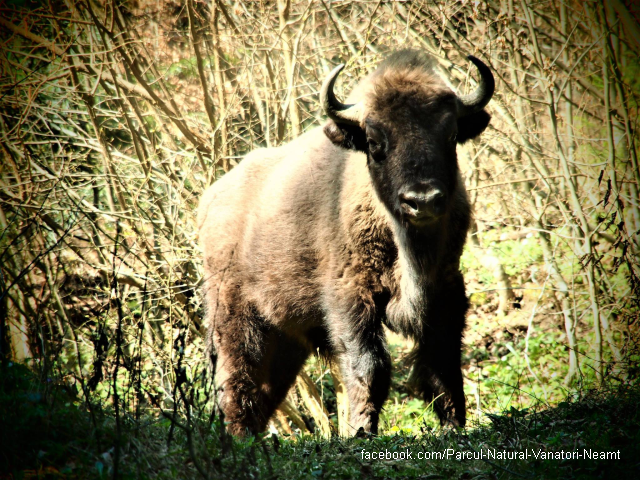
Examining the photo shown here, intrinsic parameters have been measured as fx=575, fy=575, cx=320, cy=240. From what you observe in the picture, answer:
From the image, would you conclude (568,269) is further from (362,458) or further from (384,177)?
(362,458)

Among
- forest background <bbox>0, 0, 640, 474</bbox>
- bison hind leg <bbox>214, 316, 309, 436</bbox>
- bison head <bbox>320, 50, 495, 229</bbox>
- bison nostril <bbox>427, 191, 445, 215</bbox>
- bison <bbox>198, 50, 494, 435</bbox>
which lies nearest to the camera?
bison nostril <bbox>427, 191, 445, 215</bbox>

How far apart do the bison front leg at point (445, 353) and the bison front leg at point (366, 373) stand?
1.29ft

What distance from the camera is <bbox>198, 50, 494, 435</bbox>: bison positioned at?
4.70m

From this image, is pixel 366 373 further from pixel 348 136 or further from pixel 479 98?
pixel 479 98

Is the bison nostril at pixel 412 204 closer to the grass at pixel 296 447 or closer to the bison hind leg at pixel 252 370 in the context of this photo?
the grass at pixel 296 447

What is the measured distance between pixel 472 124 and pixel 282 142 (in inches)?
125

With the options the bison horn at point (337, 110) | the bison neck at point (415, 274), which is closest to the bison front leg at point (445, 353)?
the bison neck at point (415, 274)

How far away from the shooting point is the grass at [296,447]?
8.93 ft

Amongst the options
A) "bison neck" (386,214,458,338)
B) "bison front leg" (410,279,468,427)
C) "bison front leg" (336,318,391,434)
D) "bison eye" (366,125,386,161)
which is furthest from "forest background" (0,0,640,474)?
"bison eye" (366,125,386,161)

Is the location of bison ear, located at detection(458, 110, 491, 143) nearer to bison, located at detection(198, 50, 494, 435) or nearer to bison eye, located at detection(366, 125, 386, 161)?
bison, located at detection(198, 50, 494, 435)

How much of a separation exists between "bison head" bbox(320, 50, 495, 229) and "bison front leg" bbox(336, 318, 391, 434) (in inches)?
42.2

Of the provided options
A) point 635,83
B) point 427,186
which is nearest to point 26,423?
point 427,186

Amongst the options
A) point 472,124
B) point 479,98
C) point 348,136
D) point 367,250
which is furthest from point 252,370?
point 479,98

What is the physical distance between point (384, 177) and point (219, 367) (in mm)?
2828
